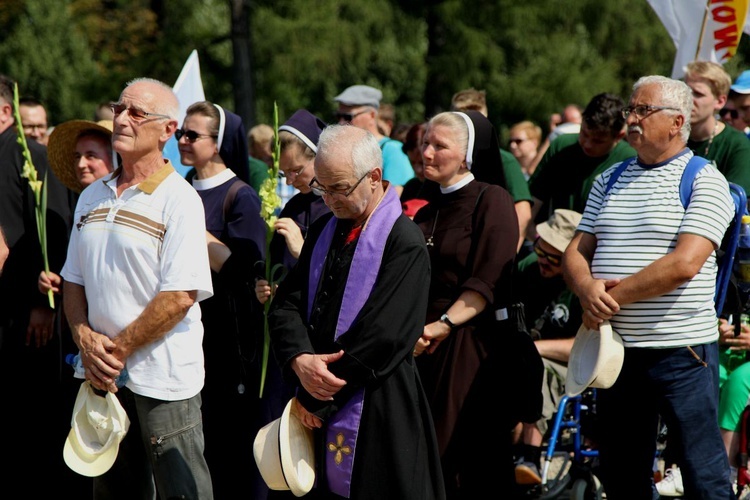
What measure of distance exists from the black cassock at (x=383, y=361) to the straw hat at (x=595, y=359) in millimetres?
828

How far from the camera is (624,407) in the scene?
4750 mm

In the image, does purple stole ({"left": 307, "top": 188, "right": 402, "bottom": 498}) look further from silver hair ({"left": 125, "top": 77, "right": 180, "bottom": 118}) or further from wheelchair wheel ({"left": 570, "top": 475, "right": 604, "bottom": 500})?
wheelchair wheel ({"left": 570, "top": 475, "right": 604, "bottom": 500})

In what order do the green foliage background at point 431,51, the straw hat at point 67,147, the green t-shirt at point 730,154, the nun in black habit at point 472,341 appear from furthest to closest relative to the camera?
the green foliage background at point 431,51
the straw hat at point 67,147
the green t-shirt at point 730,154
the nun in black habit at point 472,341

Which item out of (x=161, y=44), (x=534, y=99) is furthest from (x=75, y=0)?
(x=534, y=99)

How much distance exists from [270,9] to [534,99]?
14.4 ft

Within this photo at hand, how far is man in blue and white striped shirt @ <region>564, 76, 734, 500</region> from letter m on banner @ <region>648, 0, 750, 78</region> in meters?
2.58

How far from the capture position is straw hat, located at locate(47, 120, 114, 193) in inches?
225

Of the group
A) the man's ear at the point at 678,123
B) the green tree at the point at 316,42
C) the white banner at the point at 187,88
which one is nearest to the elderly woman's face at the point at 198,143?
the white banner at the point at 187,88

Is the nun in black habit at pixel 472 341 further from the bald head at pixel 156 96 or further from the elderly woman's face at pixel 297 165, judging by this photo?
the bald head at pixel 156 96

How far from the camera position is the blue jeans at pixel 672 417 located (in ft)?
14.8

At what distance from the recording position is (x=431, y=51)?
17422mm

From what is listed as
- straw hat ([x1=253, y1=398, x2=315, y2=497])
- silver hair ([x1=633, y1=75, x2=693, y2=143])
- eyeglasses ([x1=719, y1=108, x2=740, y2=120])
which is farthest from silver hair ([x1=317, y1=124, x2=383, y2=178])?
eyeglasses ([x1=719, y1=108, x2=740, y2=120])

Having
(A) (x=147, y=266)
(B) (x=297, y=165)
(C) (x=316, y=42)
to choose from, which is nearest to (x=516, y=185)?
(B) (x=297, y=165)

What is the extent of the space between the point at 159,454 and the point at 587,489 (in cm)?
259
